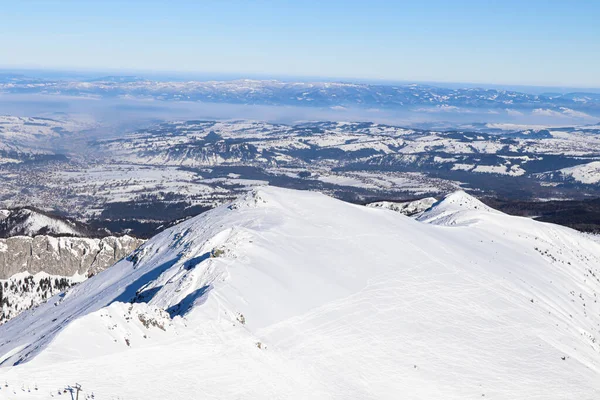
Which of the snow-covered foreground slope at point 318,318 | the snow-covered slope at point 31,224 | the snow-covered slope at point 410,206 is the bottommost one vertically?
the snow-covered slope at point 31,224

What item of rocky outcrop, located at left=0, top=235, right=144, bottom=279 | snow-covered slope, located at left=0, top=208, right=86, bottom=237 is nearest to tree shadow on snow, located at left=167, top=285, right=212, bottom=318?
rocky outcrop, located at left=0, top=235, right=144, bottom=279

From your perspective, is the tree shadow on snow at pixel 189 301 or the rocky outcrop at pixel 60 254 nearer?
the tree shadow on snow at pixel 189 301

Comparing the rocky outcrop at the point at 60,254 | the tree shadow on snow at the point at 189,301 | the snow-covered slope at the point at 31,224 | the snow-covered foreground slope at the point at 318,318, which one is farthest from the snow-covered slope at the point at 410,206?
the tree shadow on snow at the point at 189,301

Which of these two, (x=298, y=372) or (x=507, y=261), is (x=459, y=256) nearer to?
(x=507, y=261)

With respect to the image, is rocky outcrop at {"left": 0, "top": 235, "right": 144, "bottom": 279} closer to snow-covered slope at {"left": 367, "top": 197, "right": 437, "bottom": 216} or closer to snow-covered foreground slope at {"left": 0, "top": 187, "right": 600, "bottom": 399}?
snow-covered foreground slope at {"left": 0, "top": 187, "right": 600, "bottom": 399}

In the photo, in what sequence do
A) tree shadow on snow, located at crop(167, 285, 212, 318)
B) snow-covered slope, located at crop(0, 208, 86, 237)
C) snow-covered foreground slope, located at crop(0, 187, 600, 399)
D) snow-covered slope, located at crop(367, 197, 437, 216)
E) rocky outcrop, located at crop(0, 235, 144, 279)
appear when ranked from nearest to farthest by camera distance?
snow-covered foreground slope, located at crop(0, 187, 600, 399) < tree shadow on snow, located at crop(167, 285, 212, 318) < rocky outcrop, located at crop(0, 235, 144, 279) < snow-covered slope, located at crop(367, 197, 437, 216) < snow-covered slope, located at crop(0, 208, 86, 237)

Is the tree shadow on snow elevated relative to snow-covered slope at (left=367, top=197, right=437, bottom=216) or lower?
elevated

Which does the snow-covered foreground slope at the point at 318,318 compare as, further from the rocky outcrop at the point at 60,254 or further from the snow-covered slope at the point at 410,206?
the snow-covered slope at the point at 410,206
